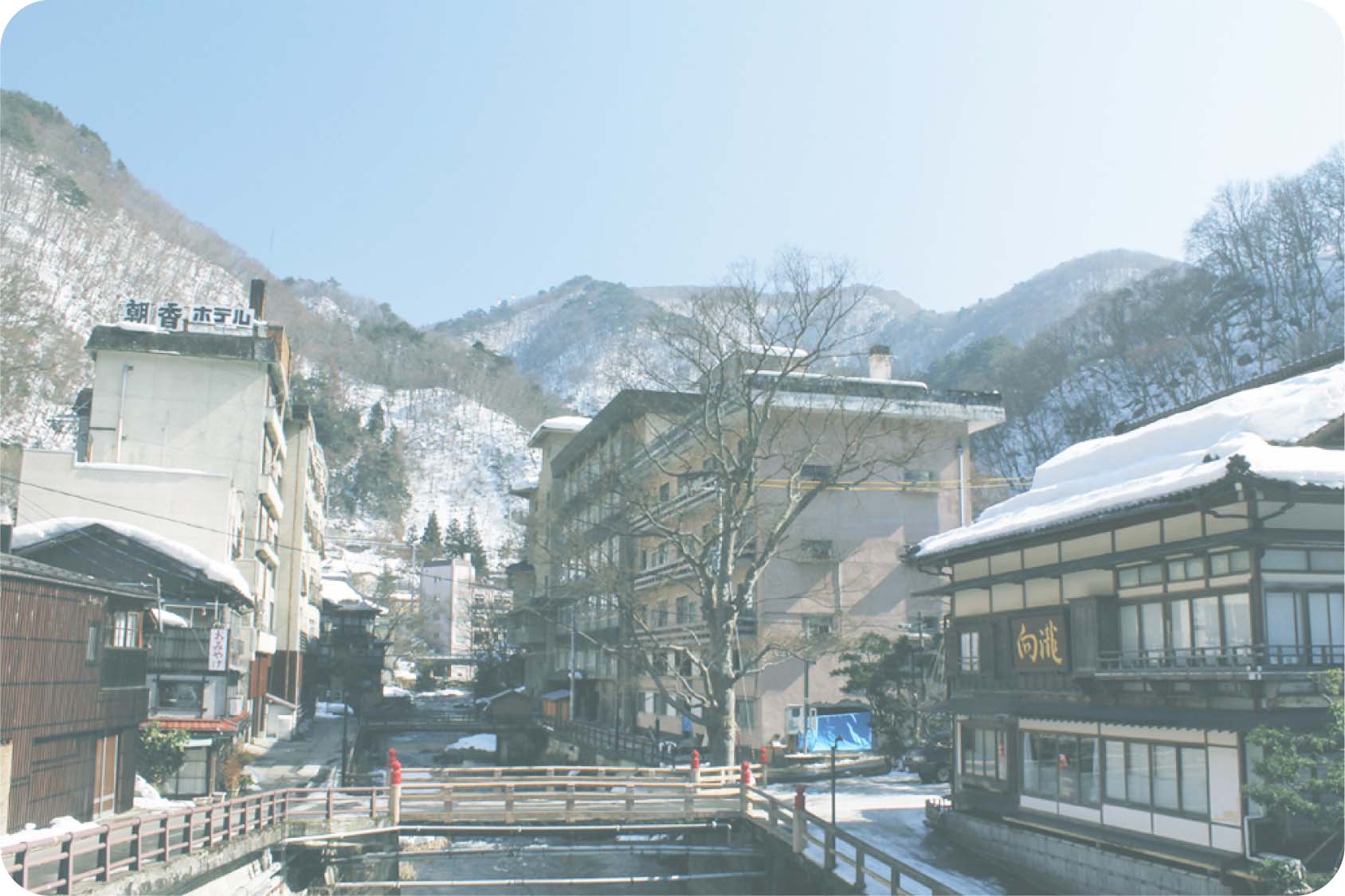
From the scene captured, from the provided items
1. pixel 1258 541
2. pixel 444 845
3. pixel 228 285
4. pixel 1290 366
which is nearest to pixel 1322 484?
pixel 1258 541

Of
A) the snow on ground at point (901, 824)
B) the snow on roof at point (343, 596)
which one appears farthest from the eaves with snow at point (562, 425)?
the snow on ground at point (901, 824)

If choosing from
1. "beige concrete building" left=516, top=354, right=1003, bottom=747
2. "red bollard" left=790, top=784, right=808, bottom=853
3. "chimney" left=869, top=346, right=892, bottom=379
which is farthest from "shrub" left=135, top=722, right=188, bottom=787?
"chimney" left=869, top=346, right=892, bottom=379

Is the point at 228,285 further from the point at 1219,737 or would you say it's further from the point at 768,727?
the point at 1219,737

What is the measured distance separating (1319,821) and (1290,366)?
412 inches

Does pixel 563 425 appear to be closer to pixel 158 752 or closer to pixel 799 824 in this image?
pixel 158 752

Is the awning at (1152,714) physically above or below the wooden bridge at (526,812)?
above

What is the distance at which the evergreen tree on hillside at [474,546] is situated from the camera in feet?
401

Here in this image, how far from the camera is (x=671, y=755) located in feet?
125

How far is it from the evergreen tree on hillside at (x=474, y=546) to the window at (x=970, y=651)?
95196 mm

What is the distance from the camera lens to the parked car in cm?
3516


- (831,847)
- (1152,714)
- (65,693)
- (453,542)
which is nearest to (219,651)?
(65,693)

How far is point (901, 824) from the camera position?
28.1 meters

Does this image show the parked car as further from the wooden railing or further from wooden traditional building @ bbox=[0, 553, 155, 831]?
wooden traditional building @ bbox=[0, 553, 155, 831]

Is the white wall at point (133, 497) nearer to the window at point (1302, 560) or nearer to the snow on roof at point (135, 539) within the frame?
the snow on roof at point (135, 539)
